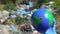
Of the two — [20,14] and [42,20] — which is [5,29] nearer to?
[20,14]

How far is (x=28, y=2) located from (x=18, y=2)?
0.31m

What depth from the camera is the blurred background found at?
131 inches

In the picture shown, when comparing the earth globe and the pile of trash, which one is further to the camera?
the pile of trash

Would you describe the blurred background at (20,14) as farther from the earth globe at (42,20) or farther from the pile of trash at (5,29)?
the earth globe at (42,20)

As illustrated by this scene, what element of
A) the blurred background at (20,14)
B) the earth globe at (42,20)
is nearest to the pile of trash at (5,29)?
the blurred background at (20,14)

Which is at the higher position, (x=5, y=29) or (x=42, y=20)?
(x=42, y=20)

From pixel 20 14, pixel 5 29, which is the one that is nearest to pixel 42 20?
pixel 5 29

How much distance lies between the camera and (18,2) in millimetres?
4879

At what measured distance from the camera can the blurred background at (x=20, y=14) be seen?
334cm

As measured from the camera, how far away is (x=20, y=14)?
407 centimetres

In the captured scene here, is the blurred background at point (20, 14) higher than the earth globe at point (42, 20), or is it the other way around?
the earth globe at point (42, 20)

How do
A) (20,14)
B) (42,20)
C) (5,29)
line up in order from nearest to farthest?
1. (42,20)
2. (5,29)
3. (20,14)

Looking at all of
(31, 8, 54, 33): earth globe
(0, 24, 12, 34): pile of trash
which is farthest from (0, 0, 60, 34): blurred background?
(31, 8, 54, 33): earth globe

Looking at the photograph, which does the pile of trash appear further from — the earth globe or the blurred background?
the earth globe
